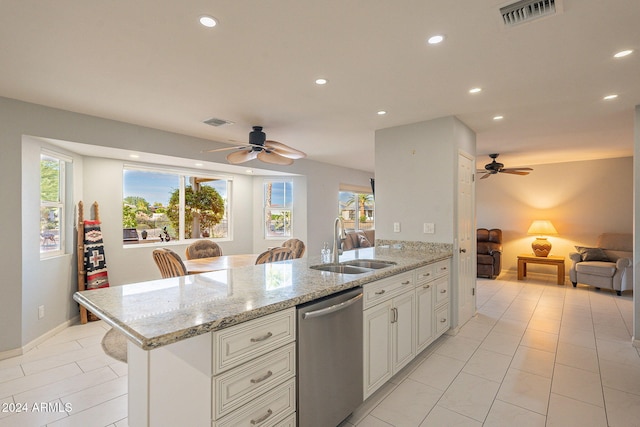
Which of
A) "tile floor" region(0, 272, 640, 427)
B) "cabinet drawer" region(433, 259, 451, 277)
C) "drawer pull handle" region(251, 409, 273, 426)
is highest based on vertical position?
"cabinet drawer" region(433, 259, 451, 277)

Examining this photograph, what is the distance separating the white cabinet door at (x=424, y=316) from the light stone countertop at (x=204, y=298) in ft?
1.58

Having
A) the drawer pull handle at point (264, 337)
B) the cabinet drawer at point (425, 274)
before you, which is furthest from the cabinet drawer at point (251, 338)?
the cabinet drawer at point (425, 274)

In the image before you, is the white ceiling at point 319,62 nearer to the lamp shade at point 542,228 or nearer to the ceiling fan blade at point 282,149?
the ceiling fan blade at point 282,149

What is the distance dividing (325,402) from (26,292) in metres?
3.35

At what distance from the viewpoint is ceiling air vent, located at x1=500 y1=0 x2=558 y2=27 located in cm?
164

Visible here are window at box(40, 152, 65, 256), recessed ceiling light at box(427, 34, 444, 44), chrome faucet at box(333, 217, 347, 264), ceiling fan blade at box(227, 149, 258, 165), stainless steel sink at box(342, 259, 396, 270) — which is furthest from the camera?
ceiling fan blade at box(227, 149, 258, 165)

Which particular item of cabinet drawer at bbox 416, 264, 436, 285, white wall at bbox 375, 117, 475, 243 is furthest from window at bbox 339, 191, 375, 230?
cabinet drawer at bbox 416, 264, 436, 285

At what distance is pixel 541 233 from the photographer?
20.7ft

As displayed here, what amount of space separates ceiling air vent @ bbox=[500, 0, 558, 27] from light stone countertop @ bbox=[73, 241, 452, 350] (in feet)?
5.76

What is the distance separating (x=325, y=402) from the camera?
176 centimetres

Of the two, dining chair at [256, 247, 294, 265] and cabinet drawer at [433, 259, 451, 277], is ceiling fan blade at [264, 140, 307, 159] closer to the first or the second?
dining chair at [256, 247, 294, 265]

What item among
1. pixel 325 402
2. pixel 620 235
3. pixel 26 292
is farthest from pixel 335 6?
pixel 620 235

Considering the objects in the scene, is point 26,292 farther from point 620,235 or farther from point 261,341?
point 620,235

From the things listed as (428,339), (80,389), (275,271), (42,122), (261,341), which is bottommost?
(80,389)
